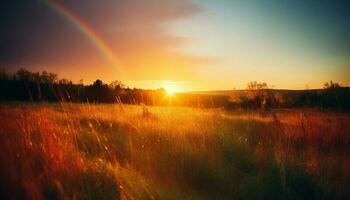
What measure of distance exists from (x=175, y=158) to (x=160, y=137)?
47.2 inches

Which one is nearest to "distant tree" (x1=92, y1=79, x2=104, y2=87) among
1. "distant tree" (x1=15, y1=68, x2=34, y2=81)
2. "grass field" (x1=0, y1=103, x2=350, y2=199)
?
"distant tree" (x1=15, y1=68, x2=34, y2=81)

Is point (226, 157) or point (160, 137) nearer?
point (226, 157)

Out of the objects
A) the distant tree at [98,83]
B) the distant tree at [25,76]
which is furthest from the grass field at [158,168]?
the distant tree at [98,83]

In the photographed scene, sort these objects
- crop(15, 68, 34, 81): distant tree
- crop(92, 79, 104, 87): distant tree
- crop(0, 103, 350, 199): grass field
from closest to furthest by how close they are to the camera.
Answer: crop(0, 103, 350, 199): grass field, crop(15, 68, 34, 81): distant tree, crop(92, 79, 104, 87): distant tree

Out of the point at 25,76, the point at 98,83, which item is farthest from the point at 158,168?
the point at 98,83

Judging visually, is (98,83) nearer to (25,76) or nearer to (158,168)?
(25,76)

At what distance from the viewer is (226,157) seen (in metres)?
4.44

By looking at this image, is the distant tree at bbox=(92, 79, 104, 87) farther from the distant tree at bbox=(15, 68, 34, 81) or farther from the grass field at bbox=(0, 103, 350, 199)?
the grass field at bbox=(0, 103, 350, 199)

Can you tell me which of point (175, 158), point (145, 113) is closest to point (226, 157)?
point (175, 158)

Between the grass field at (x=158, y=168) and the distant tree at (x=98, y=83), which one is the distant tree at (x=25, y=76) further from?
the distant tree at (x=98, y=83)

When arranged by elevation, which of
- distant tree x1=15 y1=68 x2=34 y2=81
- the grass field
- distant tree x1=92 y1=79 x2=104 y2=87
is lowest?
the grass field

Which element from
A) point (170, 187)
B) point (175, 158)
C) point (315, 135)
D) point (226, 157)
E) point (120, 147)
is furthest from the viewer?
point (315, 135)

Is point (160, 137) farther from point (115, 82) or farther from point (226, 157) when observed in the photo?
point (115, 82)

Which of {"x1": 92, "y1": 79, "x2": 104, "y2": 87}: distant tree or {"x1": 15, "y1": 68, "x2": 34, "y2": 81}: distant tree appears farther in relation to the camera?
{"x1": 92, "y1": 79, "x2": 104, "y2": 87}: distant tree
